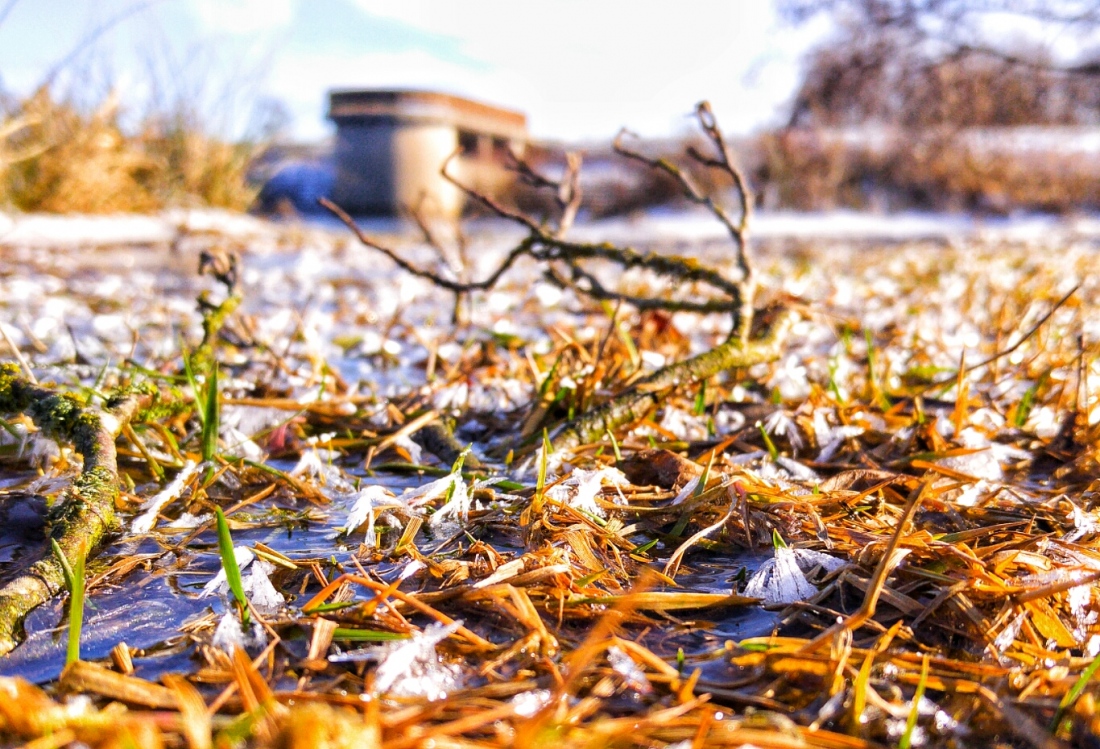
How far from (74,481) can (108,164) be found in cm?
697

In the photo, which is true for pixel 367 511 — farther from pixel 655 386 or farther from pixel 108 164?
pixel 108 164

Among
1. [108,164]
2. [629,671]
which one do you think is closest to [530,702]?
[629,671]

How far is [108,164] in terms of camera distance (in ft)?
22.2

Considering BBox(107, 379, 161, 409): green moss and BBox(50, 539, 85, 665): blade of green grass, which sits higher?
BBox(107, 379, 161, 409): green moss

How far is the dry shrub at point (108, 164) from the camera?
20.2 ft

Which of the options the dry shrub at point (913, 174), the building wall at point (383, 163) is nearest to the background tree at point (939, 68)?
the dry shrub at point (913, 174)

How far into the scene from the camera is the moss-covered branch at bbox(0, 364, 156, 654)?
776 mm

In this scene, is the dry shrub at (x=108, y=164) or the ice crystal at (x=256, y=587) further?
the dry shrub at (x=108, y=164)

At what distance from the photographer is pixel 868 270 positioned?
5.21 meters

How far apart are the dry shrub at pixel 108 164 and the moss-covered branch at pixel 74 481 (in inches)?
185

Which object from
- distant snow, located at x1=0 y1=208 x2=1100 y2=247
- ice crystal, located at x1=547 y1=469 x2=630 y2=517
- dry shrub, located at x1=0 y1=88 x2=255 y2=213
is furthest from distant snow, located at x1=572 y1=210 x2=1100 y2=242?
ice crystal, located at x1=547 y1=469 x2=630 y2=517

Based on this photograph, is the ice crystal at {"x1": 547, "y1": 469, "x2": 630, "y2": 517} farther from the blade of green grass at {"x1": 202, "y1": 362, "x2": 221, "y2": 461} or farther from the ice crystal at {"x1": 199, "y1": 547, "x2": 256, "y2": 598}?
the blade of green grass at {"x1": 202, "y1": 362, "x2": 221, "y2": 461}

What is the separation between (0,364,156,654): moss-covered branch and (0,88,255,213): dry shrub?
4698 millimetres

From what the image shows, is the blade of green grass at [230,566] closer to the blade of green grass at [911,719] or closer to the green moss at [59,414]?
the green moss at [59,414]
